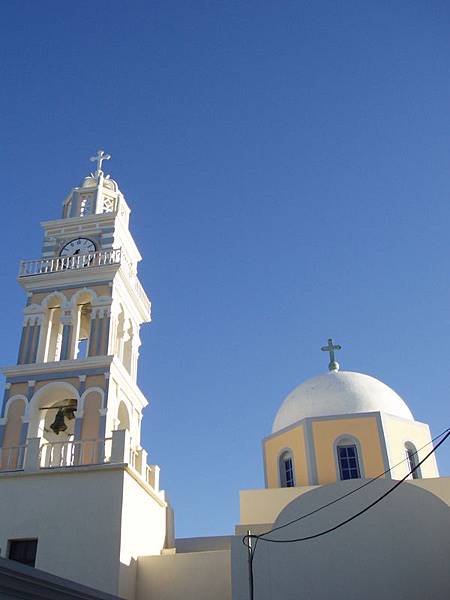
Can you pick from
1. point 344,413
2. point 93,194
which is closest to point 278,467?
point 344,413

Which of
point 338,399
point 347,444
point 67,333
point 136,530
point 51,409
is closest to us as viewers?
point 136,530

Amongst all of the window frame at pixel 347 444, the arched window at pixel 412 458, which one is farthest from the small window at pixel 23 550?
the arched window at pixel 412 458

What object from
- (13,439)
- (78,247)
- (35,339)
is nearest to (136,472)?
(13,439)

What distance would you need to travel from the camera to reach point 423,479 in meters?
17.3

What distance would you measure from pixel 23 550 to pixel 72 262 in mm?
7857

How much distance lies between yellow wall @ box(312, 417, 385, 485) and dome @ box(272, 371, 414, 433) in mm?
472

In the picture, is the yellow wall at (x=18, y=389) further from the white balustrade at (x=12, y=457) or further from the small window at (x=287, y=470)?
the small window at (x=287, y=470)

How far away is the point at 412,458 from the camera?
61.0 feet

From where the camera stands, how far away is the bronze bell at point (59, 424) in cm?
1652

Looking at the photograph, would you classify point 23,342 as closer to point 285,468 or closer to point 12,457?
point 12,457

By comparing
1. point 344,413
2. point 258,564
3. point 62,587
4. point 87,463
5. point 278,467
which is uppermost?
point 344,413

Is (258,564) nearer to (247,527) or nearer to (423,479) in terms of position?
(247,527)

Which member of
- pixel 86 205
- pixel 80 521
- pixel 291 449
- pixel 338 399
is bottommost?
pixel 80 521

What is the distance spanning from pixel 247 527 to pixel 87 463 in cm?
494
